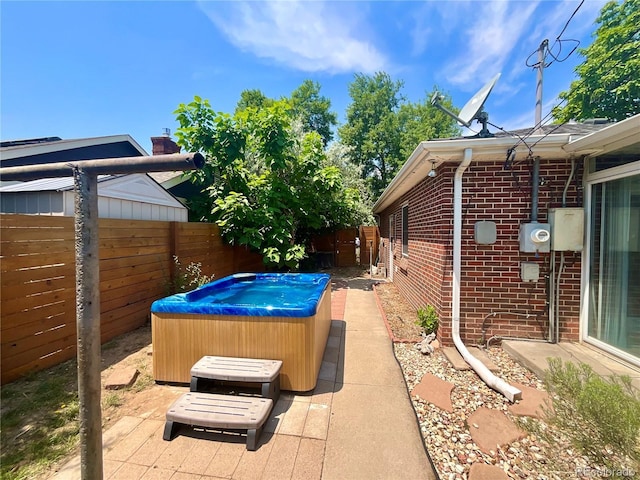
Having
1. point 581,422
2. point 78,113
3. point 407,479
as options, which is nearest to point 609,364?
point 581,422

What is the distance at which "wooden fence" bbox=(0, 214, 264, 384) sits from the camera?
9.50ft

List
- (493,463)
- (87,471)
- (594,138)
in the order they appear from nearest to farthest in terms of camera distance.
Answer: (87,471) < (493,463) < (594,138)

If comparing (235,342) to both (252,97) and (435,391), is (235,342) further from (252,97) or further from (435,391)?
(252,97)

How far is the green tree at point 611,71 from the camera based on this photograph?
1005 cm

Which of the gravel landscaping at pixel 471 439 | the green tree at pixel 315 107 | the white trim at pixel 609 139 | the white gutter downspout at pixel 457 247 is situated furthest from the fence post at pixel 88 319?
the green tree at pixel 315 107

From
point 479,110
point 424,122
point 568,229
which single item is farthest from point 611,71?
point 424,122

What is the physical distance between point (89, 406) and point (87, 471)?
1.05 feet

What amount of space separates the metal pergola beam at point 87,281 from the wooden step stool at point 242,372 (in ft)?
4.08

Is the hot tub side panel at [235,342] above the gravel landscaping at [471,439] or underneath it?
above

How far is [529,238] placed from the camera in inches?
147

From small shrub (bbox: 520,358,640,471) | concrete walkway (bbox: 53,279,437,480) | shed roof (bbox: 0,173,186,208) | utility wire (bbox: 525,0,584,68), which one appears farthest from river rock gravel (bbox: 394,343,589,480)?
shed roof (bbox: 0,173,186,208)

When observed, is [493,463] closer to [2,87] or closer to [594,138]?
[594,138]

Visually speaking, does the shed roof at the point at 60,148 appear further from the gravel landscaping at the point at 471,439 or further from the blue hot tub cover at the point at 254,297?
the gravel landscaping at the point at 471,439

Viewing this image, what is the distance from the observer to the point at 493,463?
2.03m
